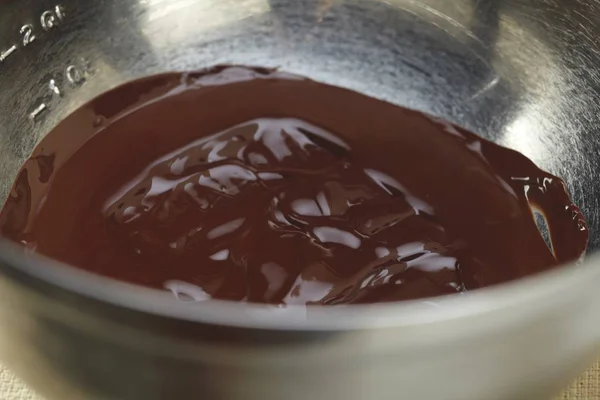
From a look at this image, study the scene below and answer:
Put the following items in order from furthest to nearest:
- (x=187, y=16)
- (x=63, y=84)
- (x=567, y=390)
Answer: (x=187, y=16), (x=63, y=84), (x=567, y=390)

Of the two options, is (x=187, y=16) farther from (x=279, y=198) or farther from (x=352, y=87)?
(x=279, y=198)

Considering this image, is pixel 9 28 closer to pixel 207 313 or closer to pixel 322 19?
pixel 322 19

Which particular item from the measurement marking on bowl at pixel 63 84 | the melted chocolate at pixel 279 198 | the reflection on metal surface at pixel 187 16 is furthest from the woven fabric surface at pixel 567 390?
the reflection on metal surface at pixel 187 16

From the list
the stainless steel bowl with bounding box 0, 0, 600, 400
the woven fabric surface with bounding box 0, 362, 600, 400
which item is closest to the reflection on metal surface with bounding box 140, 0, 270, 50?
the stainless steel bowl with bounding box 0, 0, 600, 400

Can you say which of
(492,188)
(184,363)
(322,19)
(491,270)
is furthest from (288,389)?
(322,19)

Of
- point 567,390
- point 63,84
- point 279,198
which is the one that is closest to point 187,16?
point 63,84

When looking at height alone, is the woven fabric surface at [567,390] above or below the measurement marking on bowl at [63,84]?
below

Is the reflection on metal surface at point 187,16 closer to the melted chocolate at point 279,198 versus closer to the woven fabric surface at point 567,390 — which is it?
the melted chocolate at point 279,198
